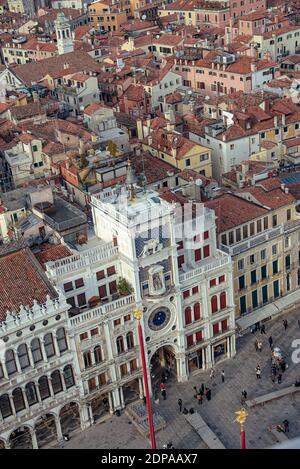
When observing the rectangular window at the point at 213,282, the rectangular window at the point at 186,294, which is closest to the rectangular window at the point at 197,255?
the rectangular window at the point at 213,282

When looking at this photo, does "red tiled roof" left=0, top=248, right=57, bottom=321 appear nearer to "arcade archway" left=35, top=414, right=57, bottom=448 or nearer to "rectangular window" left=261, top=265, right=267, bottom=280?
"arcade archway" left=35, top=414, right=57, bottom=448

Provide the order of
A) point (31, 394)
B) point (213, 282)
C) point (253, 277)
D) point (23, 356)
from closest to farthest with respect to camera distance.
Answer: point (23, 356)
point (31, 394)
point (213, 282)
point (253, 277)

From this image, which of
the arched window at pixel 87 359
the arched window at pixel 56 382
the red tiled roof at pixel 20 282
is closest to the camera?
the red tiled roof at pixel 20 282

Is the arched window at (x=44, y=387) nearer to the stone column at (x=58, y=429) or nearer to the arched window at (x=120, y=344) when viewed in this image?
the stone column at (x=58, y=429)

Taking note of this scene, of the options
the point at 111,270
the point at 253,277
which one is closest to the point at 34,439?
the point at 111,270

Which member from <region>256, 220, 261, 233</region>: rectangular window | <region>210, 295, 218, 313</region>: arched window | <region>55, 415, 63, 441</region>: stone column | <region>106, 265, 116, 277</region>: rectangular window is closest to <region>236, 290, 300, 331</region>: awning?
<region>210, 295, 218, 313</region>: arched window

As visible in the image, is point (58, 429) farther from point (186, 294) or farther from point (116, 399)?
point (186, 294)

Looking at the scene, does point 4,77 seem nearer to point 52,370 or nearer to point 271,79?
point 271,79
